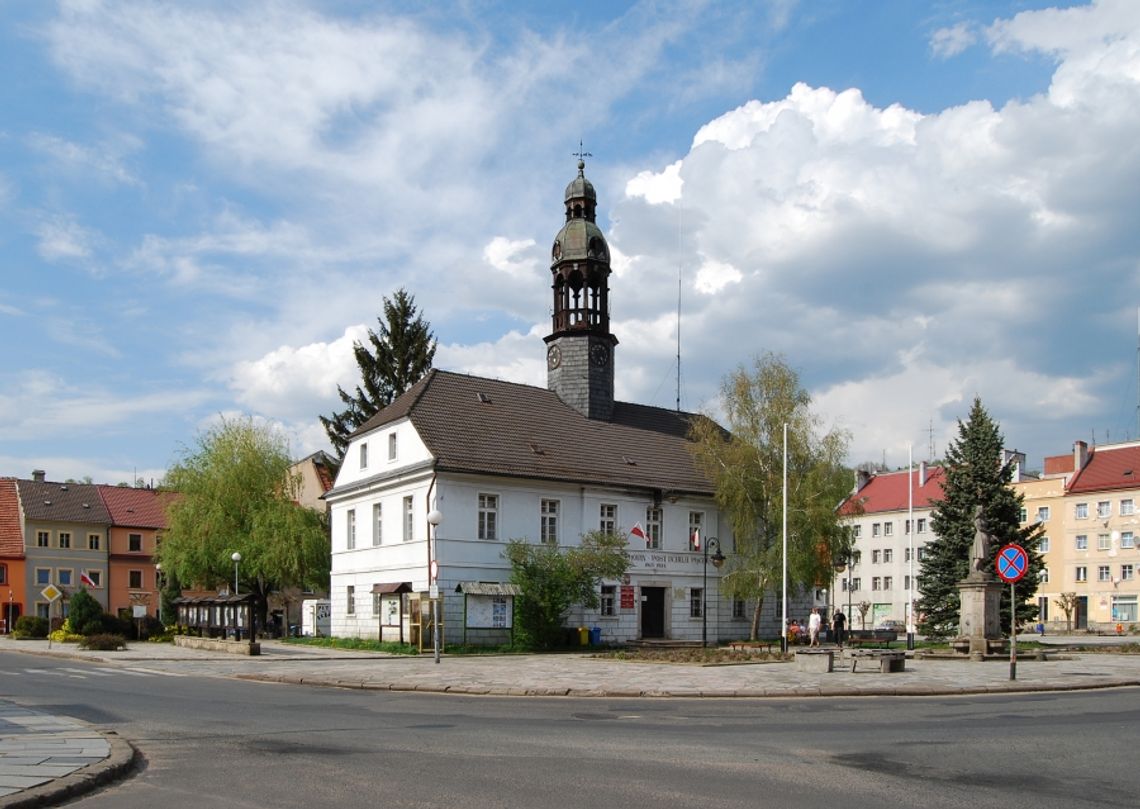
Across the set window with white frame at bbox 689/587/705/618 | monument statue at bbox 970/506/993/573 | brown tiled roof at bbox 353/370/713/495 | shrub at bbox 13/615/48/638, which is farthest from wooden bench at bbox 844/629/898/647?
shrub at bbox 13/615/48/638

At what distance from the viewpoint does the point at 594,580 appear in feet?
135

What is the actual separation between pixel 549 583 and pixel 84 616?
2104 cm

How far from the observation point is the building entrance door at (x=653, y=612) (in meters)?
45.3

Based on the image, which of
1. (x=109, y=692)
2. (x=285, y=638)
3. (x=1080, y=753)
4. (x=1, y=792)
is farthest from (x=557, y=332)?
(x=1, y=792)

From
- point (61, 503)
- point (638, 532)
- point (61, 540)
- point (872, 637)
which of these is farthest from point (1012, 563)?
point (61, 503)

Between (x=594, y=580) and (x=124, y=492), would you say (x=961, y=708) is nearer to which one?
(x=594, y=580)

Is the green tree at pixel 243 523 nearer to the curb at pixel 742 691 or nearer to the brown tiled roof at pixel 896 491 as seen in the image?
the curb at pixel 742 691

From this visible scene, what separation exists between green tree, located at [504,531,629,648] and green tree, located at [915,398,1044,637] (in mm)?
14559

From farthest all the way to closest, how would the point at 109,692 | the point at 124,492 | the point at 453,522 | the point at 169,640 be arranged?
the point at 124,492 < the point at 169,640 < the point at 453,522 < the point at 109,692

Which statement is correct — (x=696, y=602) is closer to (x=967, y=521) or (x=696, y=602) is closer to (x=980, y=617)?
(x=967, y=521)

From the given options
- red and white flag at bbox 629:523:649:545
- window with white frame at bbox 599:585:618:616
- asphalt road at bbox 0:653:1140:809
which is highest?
red and white flag at bbox 629:523:649:545

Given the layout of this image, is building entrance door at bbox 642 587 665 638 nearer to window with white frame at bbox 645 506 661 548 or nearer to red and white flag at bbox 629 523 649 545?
window with white frame at bbox 645 506 661 548

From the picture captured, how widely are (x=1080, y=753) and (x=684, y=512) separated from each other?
3429 centimetres

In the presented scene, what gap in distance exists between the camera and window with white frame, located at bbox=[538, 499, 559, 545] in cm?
4275
